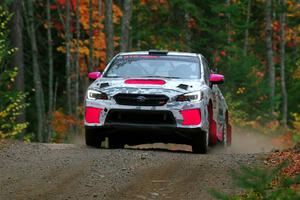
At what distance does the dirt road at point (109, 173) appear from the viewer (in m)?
9.84

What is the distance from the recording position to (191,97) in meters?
14.3

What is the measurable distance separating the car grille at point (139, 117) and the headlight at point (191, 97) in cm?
30

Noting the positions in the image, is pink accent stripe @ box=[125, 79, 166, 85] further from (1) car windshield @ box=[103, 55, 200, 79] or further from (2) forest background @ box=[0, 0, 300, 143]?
(2) forest background @ box=[0, 0, 300, 143]

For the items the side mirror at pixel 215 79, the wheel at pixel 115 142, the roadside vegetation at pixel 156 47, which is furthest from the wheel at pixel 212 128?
the roadside vegetation at pixel 156 47

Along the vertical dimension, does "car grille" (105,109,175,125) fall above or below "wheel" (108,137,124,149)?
above

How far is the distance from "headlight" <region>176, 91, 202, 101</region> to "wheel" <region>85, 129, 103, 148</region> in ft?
5.27

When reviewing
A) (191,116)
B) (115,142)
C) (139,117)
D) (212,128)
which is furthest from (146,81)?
(212,128)

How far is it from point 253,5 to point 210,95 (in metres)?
32.6

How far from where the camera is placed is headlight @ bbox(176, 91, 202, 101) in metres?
14.2

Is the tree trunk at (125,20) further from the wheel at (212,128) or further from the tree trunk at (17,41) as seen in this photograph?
the wheel at (212,128)

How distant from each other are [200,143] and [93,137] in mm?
1844

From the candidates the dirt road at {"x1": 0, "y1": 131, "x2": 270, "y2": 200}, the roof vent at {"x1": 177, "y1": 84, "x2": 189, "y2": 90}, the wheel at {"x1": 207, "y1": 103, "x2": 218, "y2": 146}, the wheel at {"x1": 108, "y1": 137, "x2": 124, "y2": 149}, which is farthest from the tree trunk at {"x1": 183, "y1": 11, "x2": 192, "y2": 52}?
the dirt road at {"x1": 0, "y1": 131, "x2": 270, "y2": 200}

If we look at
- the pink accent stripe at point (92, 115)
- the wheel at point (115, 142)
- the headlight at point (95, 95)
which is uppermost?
the headlight at point (95, 95)

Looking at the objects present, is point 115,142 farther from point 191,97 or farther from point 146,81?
point 191,97
